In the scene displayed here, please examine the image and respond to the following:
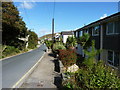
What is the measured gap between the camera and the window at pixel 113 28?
470 inches

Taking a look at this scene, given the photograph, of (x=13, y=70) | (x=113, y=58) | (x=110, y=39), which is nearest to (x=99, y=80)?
(x=113, y=58)

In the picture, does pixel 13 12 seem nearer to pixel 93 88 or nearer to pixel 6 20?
pixel 6 20

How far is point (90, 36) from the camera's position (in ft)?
64.3

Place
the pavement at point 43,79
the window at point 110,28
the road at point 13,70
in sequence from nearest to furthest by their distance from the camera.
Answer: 1. the pavement at point 43,79
2. the road at point 13,70
3. the window at point 110,28

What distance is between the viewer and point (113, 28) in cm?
1268

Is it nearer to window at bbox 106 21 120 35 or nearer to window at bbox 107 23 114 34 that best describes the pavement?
window at bbox 106 21 120 35

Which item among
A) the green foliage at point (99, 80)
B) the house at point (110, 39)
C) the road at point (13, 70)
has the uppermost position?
the house at point (110, 39)

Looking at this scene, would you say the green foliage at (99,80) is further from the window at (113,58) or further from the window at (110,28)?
the window at (110,28)

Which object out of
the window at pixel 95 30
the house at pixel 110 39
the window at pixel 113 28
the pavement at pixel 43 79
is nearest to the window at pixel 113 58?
the house at pixel 110 39

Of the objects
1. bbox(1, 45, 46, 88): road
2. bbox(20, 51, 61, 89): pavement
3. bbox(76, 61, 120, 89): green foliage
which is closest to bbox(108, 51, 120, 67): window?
bbox(20, 51, 61, 89): pavement

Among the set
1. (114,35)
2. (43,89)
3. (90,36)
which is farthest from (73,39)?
(43,89)

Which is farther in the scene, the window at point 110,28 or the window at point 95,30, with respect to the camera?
the window at point 95,30

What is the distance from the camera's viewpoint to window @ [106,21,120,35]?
11.9 m

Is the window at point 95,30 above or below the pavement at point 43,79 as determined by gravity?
above
